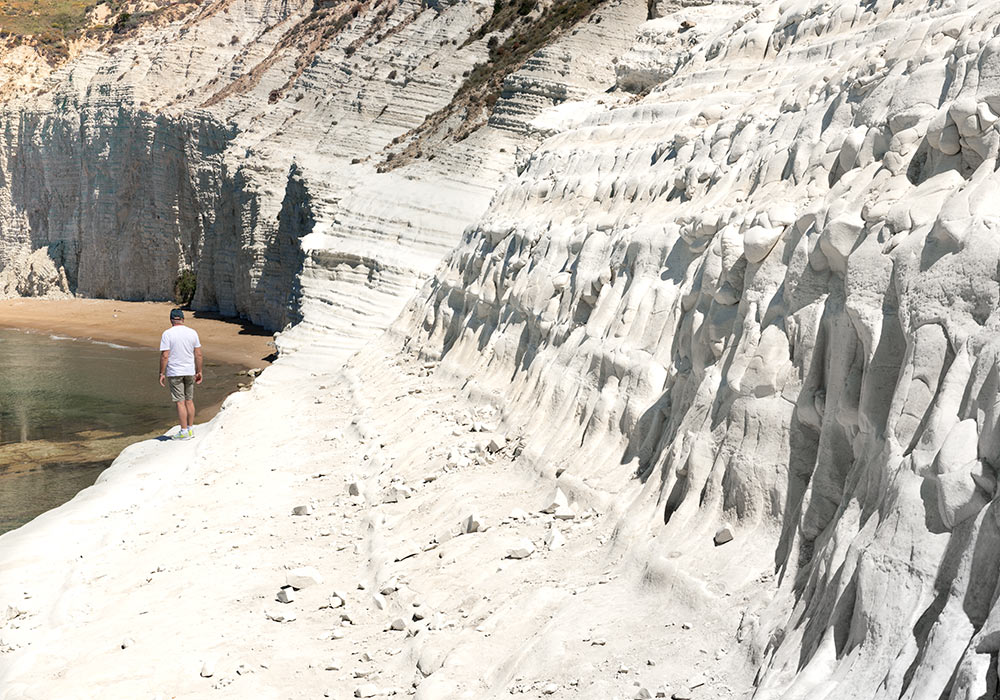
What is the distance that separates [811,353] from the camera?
4.48 meters

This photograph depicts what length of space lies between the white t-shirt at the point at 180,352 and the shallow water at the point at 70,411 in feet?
7.79

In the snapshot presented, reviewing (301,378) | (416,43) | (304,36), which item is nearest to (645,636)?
(301,378)

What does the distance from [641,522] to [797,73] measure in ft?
17.4

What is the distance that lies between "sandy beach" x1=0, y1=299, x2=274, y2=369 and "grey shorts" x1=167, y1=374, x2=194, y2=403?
45.9ft

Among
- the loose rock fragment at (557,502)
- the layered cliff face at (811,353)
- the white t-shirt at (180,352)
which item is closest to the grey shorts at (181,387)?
the white t-shirt at (180,352)

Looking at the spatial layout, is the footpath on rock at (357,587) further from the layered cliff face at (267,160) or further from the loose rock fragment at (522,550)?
Answer: the layered cliff face at (267,160)

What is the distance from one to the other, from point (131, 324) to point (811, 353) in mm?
33917

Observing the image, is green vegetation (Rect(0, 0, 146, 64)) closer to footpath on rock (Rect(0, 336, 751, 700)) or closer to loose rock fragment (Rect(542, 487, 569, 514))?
footpath on rock (Rect(0, 336, 751, 700))

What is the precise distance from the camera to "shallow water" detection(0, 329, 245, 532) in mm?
→ 12883

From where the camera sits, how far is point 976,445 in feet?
9.89

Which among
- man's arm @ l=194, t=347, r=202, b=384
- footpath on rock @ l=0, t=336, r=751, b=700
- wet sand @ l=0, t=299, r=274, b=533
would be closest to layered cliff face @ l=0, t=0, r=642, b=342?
wet sand @ l=0, t=299, r=274, b=533

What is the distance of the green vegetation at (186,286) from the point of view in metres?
38.4

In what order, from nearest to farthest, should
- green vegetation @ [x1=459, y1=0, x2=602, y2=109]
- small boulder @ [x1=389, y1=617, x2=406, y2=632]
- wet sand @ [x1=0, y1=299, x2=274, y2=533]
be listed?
small boulder @ [x1=389, y1=617, x2=406, y2=632] → wet sand @ [x1=0, y1=299, x2=274, y2=533] → green vegetation @ [x1=459, y1=0, x2=602, y2=109]

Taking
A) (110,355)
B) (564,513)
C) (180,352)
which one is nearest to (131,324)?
(110,355)
